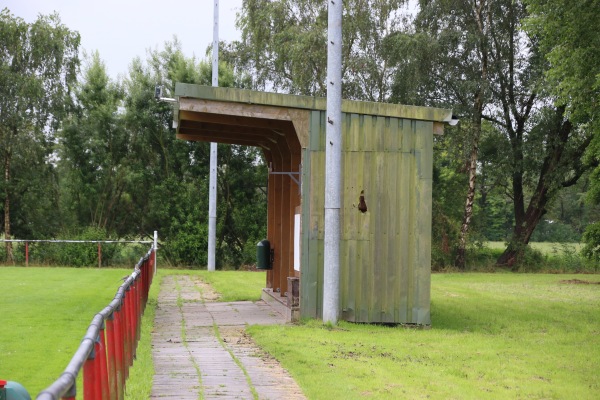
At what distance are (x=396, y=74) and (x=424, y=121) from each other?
1854cm

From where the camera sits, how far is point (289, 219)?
17109 millimetres

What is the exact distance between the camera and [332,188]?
12.7 m

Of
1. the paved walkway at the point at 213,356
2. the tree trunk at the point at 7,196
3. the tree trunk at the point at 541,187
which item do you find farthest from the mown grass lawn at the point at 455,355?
the tree trunk at the point at 7,196

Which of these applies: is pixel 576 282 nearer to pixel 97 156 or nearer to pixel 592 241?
pixel 592 241

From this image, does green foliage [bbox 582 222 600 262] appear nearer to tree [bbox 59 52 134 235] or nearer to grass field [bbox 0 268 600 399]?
grass field [bbox 0 268 600 399]

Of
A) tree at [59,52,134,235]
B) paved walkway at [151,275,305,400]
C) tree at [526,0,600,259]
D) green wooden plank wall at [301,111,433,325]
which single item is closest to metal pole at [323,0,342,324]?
green wooden plank wall at [301,111,433,325]

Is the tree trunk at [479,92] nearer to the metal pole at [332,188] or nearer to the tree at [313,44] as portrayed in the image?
the tree at [313,44]

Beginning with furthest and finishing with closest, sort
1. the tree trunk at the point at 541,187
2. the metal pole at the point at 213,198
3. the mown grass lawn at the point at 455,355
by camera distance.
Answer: the tree trunk at the point at 541,187, the metal pole at the point at 213,198, the mown grass lawn at the point at 455,355

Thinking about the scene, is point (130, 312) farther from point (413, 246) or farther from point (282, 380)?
point (413, 246)

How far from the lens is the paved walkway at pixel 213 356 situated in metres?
7.72

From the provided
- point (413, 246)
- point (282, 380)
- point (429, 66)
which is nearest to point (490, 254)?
point (429, 66)

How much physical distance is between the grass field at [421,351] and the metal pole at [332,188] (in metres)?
A: 0.48

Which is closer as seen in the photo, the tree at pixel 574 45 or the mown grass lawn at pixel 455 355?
the mown grass lawn at pixel 455 355

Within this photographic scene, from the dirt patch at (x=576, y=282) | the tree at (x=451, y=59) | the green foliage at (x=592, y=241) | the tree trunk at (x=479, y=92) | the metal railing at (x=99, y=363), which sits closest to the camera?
the metal railing at (x=99, y=363)
